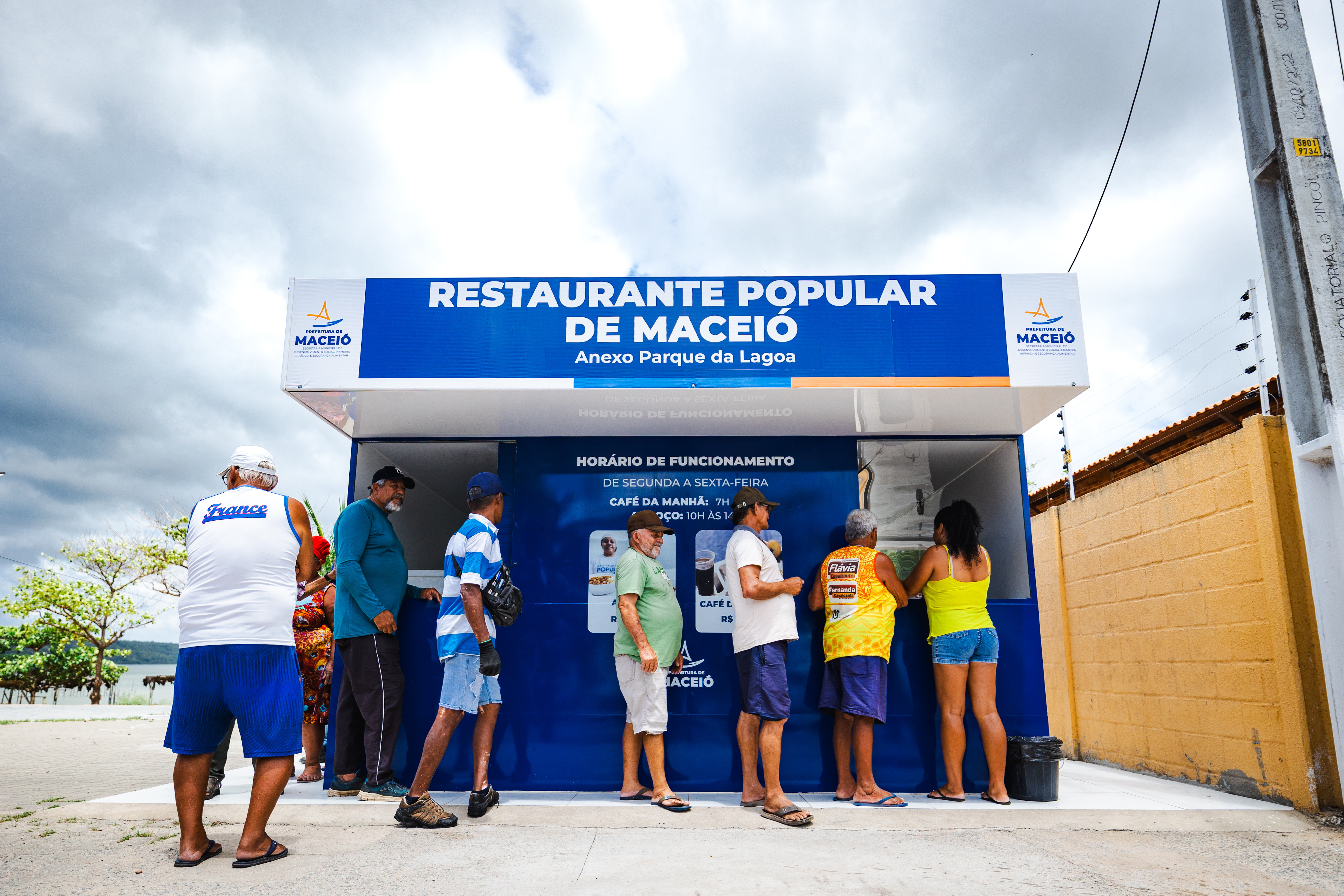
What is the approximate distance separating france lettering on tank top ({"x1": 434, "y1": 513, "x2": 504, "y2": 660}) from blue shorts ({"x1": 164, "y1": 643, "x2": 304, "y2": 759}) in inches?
38.4

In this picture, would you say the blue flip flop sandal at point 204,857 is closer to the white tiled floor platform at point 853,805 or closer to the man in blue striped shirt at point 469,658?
the man in blue striped shirt at point 469,658

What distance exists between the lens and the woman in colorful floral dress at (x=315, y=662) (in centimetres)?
570

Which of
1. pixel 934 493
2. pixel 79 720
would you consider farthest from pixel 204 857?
pixel 79 720

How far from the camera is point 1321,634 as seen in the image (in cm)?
438

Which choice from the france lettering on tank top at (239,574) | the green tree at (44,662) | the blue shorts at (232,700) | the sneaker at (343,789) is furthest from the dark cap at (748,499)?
the green tree at (44,662)

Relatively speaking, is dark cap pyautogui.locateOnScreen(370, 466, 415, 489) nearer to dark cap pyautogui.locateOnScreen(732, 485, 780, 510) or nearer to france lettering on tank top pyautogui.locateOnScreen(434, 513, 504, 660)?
france lettering on tank top pyautogui.locateOnScreen(434, 513, 504, 660)

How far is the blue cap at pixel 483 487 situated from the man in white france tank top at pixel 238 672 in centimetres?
117

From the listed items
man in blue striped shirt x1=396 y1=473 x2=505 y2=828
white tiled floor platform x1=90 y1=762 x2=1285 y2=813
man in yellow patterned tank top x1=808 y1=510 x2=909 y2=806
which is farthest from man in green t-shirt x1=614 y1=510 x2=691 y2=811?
man in yellow patterned tank top x1=808 y1=510 x2=909 y2=806

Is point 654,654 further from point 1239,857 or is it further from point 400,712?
point 1239,857

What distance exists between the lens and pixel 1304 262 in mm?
4473

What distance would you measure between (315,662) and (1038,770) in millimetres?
4810

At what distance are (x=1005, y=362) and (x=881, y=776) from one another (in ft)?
9.15

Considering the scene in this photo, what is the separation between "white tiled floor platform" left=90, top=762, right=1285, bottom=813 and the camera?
4.71 m

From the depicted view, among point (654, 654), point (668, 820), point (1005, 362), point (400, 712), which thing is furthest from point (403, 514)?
point (1005, 362)
